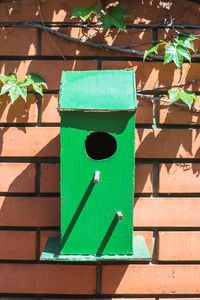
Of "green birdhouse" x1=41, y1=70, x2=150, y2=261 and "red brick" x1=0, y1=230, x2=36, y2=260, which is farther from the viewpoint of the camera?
"red brick" x1=0, y1=230, x2=36, y2=260

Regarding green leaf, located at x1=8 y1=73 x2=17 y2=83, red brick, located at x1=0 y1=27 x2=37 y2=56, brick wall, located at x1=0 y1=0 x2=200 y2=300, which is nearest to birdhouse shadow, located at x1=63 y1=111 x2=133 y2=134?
brick wall, located at x1=0 y1=0 x2=200 y2=300

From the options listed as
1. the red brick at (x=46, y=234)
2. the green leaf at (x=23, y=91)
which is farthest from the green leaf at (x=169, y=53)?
the red brick at (x=46, y=234)

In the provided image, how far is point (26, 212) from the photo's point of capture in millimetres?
1646

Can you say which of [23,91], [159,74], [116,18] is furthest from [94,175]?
[116,18]

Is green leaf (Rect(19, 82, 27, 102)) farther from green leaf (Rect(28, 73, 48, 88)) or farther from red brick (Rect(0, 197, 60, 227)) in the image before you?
red brick (Rect(0, 197, 60, 227))

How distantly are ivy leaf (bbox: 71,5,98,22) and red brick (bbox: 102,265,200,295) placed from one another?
1222 millimetres

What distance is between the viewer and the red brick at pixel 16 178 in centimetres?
165

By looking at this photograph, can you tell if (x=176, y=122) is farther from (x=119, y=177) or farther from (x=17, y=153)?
(x=17, y=153)

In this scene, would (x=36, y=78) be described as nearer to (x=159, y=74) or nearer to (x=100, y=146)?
(x=100, y=146)

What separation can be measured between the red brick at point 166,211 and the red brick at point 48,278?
35 centimetres

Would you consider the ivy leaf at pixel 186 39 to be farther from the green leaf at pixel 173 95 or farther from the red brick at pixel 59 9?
the red brick at pixel 59 9

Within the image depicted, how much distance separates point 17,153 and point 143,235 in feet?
2.45

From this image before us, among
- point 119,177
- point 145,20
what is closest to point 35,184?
point 119,177

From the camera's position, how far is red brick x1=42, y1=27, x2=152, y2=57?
1.65 m
